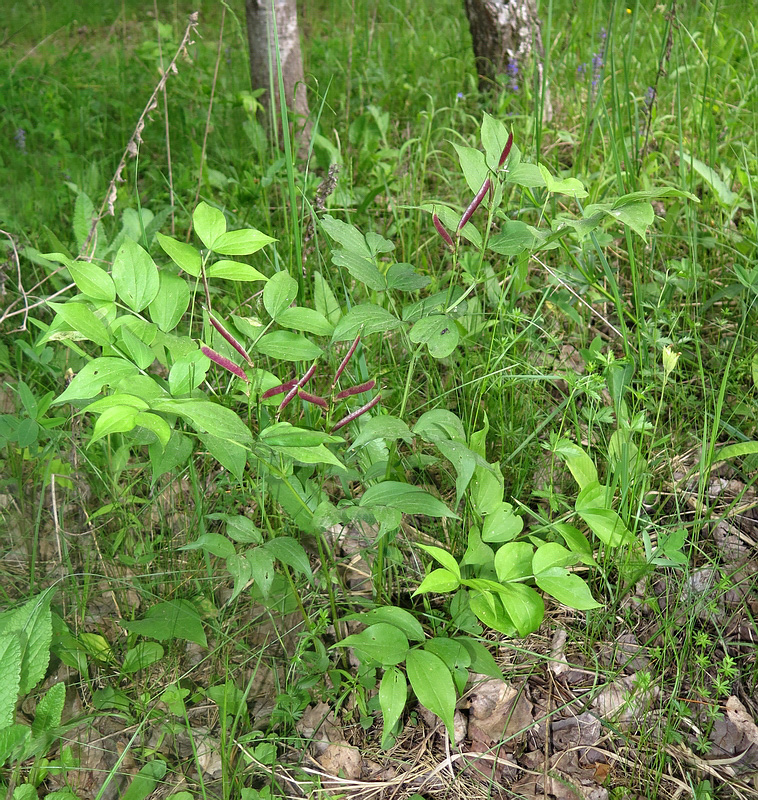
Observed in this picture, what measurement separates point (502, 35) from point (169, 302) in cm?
259

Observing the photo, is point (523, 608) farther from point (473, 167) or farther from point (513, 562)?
point (473, 167)

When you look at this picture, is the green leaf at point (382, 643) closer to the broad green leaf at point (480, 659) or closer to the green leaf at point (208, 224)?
the broad green leaf at point (480, 659)

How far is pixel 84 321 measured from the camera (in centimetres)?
103

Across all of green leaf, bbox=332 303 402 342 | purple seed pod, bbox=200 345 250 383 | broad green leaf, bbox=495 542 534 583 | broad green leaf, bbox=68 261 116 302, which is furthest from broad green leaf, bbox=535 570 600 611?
broad green leaf, bbox=68 261 116 302

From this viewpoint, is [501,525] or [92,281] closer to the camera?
[92,281]

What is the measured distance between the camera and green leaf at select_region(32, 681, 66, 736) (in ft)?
4.07

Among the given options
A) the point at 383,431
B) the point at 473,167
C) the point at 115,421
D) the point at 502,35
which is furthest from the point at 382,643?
the point at 502,35

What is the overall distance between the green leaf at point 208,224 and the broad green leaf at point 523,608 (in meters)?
0.77

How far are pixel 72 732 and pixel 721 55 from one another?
3367 mm

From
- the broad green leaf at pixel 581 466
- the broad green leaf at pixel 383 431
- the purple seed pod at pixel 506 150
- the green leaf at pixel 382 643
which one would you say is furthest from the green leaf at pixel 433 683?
the purple seed pod at pixel 506 150

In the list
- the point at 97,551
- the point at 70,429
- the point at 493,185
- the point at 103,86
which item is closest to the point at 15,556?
the point at 97,551

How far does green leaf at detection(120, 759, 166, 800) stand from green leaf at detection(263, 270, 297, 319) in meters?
0.91

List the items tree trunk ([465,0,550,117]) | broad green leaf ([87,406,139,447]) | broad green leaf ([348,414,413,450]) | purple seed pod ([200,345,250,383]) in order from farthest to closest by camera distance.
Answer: tree trunk ([465,0,550,117])
broad green leaf ([348,414,413,450])
purple seed pod ([200,345,250,383])
broad green leaf ([87,406,139,447])

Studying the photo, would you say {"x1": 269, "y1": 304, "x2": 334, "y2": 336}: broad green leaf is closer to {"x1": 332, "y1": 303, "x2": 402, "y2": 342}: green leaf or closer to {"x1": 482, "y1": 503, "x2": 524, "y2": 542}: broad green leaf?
{"x1": 332, "y1": 303, "x2": 402, "y2": 342}: green leaf
